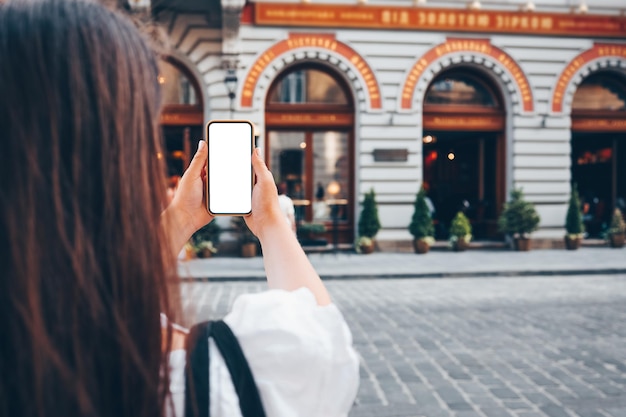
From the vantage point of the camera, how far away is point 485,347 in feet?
22.4

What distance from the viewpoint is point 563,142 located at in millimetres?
19281

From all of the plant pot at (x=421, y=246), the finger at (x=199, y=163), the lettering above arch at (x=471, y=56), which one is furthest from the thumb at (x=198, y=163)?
the lettering above arch at (x=471, y=56)

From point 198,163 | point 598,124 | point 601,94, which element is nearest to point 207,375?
point 198,163

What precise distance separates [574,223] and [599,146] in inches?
153

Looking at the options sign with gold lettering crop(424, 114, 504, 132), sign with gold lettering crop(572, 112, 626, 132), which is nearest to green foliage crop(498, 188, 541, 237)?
sign with gold lettering crop(424, 114, 504, 132)

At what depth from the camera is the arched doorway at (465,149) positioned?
758 inches

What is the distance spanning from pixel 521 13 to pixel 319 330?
19887 mm

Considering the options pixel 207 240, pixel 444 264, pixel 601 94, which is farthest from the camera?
pixel 601 94

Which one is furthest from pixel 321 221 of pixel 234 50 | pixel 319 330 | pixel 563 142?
pixel 319 330

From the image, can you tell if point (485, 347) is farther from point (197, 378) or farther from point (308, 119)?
point (308, 119)

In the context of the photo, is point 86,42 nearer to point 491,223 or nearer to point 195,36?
point 195,36

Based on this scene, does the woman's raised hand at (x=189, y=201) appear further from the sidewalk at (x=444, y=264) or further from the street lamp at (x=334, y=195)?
the street lamp at (x=334, y=195)

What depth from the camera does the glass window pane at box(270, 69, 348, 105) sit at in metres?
18.6

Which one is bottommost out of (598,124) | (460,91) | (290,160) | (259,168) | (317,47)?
(259,168)
